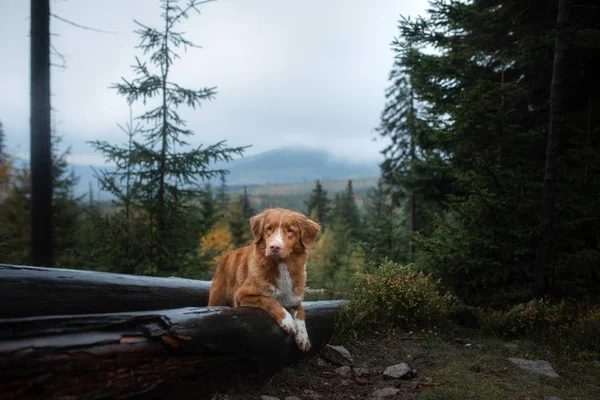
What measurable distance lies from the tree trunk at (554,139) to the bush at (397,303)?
2707 millimetres

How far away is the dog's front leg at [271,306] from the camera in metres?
4.83

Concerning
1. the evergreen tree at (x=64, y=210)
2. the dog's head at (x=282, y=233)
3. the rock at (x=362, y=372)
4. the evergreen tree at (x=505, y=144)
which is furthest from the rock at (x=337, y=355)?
the evergreen tree at (x=64, y=210)

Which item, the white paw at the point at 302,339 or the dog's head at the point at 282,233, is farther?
the white paw at the point at 302,339

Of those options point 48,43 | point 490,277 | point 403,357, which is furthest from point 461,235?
point 48,43

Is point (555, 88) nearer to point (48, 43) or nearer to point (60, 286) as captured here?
point (60, 286)

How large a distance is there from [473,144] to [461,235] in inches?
113

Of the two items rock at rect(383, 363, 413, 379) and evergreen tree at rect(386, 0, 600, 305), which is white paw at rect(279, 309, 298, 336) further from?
evergreen tree at rect(386, 0, 600, 305)

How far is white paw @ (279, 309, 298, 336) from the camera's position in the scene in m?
4.81

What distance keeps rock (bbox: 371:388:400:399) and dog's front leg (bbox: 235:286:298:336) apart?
1288 millimetres

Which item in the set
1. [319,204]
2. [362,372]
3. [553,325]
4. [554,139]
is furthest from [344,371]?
[319,204]

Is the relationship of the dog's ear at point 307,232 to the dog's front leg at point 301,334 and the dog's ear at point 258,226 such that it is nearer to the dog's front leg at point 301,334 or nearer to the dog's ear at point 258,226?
the dog's ear at point 258,226

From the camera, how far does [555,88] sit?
8.48 m

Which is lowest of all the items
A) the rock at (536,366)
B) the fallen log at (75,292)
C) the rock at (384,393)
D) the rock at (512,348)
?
the rock at (512,348)

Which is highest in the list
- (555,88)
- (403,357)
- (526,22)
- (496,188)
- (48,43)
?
(526,22)
